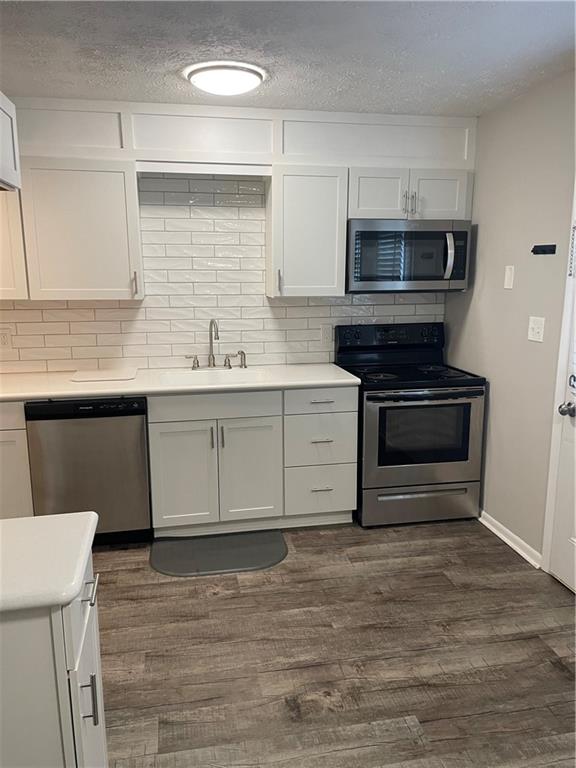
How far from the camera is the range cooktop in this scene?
145 inches

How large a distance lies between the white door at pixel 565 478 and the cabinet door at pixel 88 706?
222 cm

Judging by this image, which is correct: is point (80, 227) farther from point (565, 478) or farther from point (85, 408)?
point (565, 478)

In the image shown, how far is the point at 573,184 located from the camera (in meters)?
2.60

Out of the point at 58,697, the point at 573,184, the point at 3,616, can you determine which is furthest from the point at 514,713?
the point at 573,184

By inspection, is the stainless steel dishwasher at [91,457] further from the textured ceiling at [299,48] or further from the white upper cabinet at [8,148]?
the textured ceiling at [299,48]

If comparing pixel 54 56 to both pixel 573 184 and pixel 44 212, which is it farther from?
pixel 573 184

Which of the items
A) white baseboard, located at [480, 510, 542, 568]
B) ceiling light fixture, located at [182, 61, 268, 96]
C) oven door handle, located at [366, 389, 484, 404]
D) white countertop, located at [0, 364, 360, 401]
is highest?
ceiling light fixture, located at [182, 61, 268, 96]

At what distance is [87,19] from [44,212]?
124cm

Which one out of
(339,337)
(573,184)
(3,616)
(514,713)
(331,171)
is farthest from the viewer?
(339,337)

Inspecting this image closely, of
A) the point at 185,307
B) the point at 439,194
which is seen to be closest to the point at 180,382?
the point at 185,307

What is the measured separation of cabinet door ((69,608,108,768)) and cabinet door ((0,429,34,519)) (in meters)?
1.71

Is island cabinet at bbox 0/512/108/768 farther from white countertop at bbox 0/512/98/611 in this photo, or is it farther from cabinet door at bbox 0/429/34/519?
cabinet door at bbox 0/429/34/519

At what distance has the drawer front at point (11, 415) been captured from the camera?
2912 mm

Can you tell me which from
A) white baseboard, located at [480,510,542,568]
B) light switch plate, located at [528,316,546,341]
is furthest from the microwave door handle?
white baseboard, located at [480,510,542,568]
